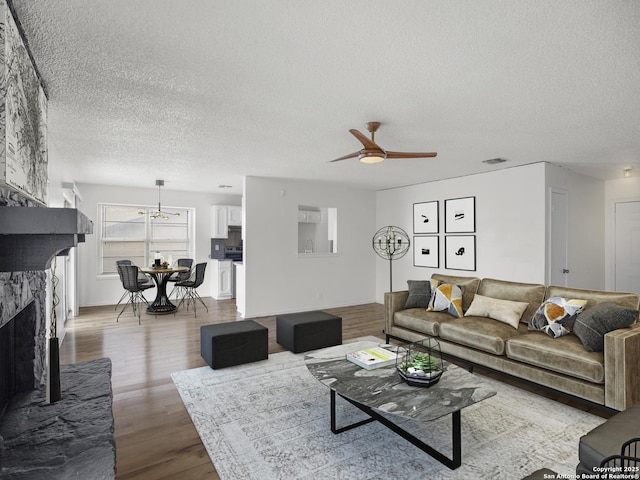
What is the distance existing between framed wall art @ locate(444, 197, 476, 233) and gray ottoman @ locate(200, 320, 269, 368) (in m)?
3.83

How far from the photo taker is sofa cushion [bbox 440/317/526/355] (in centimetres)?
338

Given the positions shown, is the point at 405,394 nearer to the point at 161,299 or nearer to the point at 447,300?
the point at 447,300

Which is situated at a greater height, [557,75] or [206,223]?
[557,75]

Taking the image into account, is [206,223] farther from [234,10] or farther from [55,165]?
[234,10]

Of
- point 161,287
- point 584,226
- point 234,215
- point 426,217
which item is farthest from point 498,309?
point 234,215

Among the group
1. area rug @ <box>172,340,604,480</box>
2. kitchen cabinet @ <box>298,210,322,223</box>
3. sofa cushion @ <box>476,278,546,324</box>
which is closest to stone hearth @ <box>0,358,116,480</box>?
area rug @ <box>172,340,604,480</box>

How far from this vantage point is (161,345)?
4656 mm

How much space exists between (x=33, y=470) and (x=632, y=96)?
14.0ft

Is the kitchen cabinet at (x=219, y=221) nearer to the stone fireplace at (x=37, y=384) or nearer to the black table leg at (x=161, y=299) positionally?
the black table leg at (x=161, y=299)

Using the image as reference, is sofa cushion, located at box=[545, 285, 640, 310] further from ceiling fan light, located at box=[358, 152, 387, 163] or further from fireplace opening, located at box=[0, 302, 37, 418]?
fireplace opening, located at box=[0, 302, 37, 418]

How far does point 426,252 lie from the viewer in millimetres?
6715

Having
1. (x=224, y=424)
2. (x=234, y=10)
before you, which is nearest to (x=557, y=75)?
(x=234, y=10)

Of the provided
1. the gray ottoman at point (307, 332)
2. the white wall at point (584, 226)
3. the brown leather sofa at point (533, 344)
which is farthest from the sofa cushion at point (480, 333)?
the white wall at point (584, 226)

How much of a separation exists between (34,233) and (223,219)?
7.04 meters
